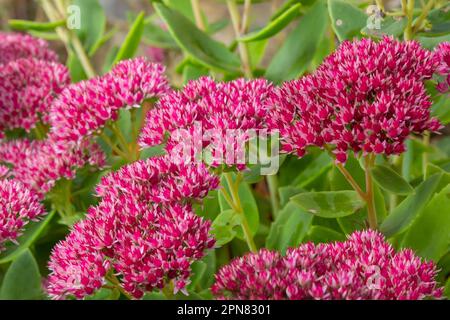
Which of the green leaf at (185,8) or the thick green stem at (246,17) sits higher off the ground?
the green leaf at (185,8)

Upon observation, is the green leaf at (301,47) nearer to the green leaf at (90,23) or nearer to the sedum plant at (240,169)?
the sedum plant at (240,169)

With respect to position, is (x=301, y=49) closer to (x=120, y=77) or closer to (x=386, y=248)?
(x=120, y=77)

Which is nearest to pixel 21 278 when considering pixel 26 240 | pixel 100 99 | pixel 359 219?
pixel 26 240

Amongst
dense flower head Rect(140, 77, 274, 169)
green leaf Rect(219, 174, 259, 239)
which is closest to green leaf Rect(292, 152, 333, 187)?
green leaf Rect(219, 174, 259, 239)

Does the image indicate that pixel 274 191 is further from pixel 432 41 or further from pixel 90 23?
pixel 90 23

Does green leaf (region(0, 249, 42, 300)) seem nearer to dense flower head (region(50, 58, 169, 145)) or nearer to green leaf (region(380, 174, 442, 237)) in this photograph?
dense flower head (region(50, 58, 169, 145))

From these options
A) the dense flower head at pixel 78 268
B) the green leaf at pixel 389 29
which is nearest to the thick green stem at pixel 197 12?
the green leaf at pixel 389 29
